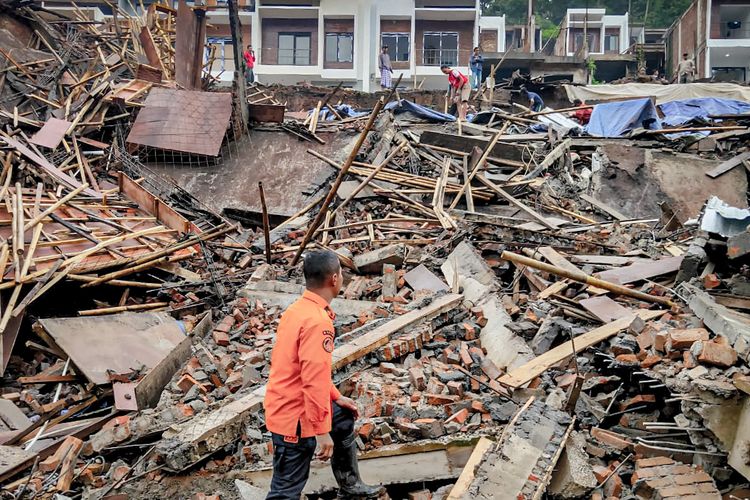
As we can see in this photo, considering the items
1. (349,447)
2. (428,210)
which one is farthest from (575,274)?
(428,210)

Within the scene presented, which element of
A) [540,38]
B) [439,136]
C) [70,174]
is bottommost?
[70,174]

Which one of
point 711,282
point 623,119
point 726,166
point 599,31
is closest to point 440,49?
point 599,31

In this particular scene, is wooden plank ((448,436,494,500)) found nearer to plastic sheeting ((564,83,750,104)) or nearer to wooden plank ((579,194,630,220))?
wooden plank ((579,194,630,220))

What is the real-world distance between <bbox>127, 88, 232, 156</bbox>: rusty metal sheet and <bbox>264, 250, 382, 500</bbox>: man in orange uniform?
7968mm

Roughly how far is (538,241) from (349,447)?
15.2 feet

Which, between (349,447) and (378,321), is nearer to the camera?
(349,447)

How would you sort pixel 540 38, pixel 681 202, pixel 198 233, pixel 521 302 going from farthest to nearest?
pixel 540 38
pixel 681 202
pixel 198 233
pixel 521 302

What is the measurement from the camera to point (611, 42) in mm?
37219

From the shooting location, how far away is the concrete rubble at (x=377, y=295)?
358 centimetres

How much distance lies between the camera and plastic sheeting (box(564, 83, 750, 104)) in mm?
16891

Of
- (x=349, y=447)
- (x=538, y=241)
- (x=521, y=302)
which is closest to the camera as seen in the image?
(x=349, y=447)

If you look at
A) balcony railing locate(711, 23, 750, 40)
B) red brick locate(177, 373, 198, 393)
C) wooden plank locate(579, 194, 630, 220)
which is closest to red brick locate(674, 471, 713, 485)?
red brick locate(177, 373, 198, 393)

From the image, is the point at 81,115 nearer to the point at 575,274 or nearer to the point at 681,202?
the point at 575,274

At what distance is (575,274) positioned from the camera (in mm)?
5176
